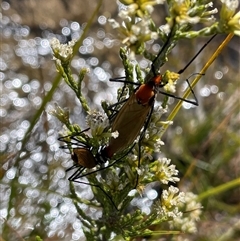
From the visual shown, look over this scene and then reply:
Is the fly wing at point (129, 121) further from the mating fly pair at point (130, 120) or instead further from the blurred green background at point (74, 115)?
the blurred green background at point (74, 115)

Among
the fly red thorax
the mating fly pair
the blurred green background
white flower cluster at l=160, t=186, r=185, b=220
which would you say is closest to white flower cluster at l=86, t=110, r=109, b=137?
the mating fly pair

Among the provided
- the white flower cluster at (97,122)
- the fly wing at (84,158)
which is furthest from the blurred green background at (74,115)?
the white flower cluster at (97,122)

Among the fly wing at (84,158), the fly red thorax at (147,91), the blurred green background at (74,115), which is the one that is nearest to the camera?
the fly red thorax at (147,91)

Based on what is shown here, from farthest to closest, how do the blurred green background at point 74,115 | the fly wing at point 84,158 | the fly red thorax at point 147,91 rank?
the blurred green background at point 74,115 < the fly wing at point 84,158 < the fly red thorax at point 147,91

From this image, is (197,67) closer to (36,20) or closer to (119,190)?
(36,20)

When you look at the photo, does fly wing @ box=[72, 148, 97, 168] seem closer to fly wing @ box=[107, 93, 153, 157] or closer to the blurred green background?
fly wing @ box=[107, 93, 153, 157]

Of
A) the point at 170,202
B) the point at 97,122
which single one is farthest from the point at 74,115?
the point at 97,122

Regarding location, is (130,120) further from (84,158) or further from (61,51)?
(61,51)
